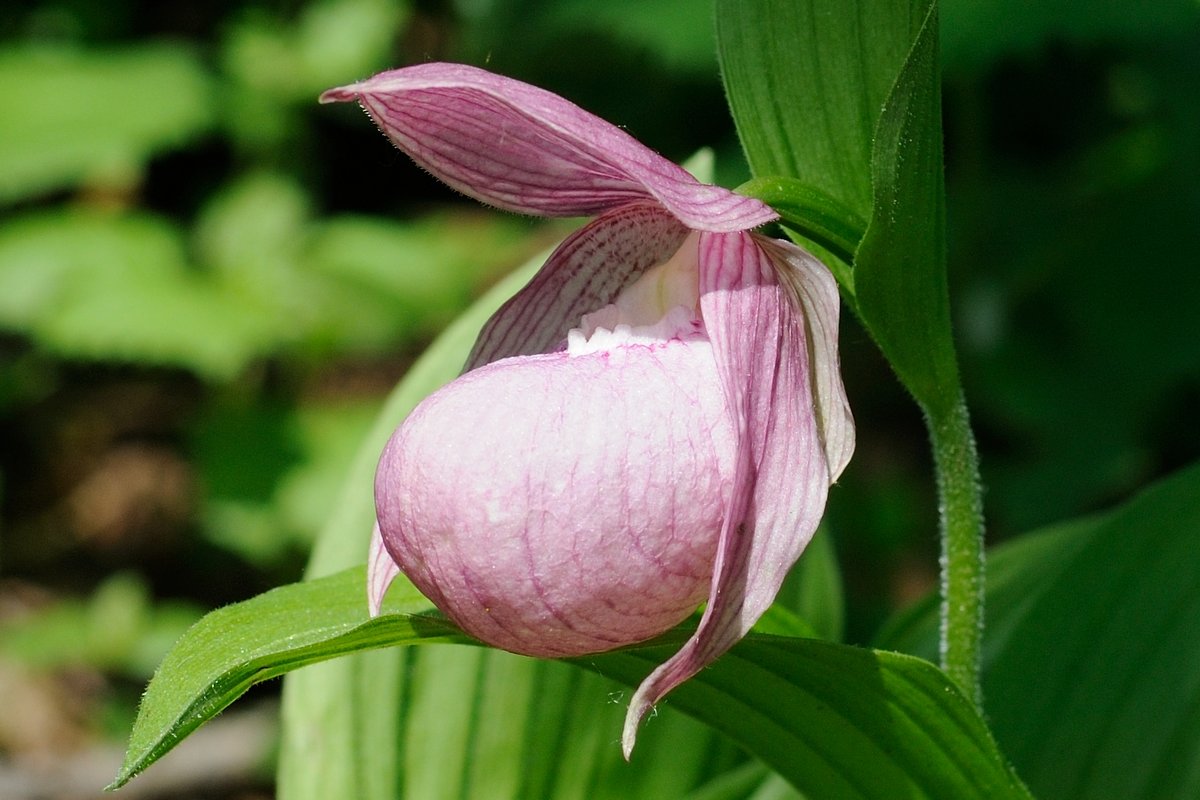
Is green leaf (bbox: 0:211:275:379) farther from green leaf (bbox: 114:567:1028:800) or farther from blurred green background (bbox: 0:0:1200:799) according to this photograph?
green leaf (bbox: 114:567:1028:800)

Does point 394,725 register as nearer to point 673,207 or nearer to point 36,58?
point 673,207

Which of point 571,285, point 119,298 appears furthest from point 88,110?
point 571,285

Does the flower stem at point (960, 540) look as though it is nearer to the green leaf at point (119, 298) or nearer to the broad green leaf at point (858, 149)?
the broad green leaf at point (858, 149)

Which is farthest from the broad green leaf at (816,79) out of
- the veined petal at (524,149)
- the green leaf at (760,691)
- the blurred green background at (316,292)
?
the blurred green background at (316,292)

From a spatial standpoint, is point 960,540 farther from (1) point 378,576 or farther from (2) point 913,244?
(1) point 378,576

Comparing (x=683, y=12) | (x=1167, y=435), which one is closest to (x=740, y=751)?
(x=683, y=12)

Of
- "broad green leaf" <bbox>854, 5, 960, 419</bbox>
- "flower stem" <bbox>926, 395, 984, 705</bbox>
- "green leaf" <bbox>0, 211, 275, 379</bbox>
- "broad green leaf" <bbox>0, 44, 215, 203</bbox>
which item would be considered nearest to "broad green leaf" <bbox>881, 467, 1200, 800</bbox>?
"flower stem" <bbox>926, 395, 984, 705</bbox>
